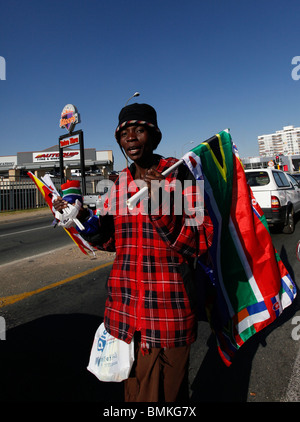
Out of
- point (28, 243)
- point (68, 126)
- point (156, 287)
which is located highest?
point (68, 126)

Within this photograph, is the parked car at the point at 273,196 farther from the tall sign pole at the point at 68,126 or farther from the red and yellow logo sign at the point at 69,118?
the red and yellow logo sign at the point at 69,118

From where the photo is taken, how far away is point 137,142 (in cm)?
152

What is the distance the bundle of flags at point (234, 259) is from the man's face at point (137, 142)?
39cm

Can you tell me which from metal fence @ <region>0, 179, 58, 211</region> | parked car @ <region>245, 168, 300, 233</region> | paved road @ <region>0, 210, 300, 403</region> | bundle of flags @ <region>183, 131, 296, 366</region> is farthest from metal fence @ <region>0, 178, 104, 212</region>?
bundle of flags @ <region>183, 131, 296, 366</region>

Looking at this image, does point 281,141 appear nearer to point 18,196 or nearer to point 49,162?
point 49,162

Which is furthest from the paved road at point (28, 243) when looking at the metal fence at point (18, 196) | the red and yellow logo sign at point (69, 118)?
the metal fence at point (18, 196)

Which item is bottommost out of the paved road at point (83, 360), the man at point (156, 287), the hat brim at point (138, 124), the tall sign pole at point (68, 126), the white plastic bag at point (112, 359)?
the paved road at point (83, 360)

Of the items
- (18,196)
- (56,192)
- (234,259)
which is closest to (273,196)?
(234,259)

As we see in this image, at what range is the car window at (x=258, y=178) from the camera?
25.7 ft

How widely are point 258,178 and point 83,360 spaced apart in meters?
6.86

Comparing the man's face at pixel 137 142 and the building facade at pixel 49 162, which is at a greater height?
the building facade at pixel 49 162

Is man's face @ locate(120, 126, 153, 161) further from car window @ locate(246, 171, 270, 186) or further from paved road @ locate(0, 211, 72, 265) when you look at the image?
car window @ locate(246, 171, 270, 186)

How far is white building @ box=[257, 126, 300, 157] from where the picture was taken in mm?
130625
